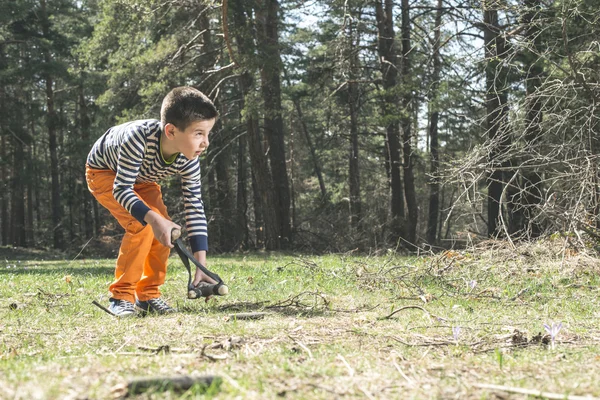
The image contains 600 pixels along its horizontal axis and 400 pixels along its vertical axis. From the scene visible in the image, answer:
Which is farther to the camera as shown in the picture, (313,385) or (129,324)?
(129,324)

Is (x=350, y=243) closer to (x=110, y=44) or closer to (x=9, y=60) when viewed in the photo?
(x=110, y=44)

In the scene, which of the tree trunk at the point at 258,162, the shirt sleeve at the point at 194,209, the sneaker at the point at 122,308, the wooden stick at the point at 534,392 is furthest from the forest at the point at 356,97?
the wooden stick at the point at 534,392

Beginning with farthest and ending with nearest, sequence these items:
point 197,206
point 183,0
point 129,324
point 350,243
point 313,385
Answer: point 350,243 → point 183,0 → point 197,206 → point 129,324 → point 313,385

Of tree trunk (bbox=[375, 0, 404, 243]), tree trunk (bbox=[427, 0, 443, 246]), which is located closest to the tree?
tree trunk (bbox=[427, 0, 443, 246])

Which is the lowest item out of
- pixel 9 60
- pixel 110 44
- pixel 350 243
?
pixel 350 243

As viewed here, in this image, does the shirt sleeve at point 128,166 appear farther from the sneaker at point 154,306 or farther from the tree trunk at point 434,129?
the tree trunk at point 434,129

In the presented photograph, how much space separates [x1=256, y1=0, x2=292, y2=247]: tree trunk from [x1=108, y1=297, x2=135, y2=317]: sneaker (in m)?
9.51

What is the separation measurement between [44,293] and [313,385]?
15.3 ft

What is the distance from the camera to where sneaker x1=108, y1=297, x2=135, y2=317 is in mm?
4633

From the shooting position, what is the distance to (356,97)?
832 inches

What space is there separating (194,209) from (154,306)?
828 mm

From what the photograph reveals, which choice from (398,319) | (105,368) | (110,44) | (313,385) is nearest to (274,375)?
(313,385)

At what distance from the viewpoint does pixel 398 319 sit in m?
4.21

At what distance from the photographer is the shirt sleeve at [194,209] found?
16.1 ft
